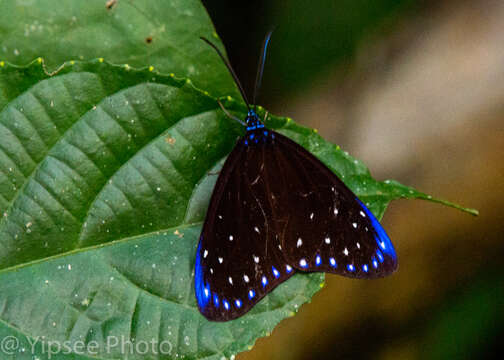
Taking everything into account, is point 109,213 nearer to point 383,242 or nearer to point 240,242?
point 240,242

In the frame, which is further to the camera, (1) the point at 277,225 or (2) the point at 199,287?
→ (1) the point at 277,225

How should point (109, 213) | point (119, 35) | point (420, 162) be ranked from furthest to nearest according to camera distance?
point (420, 162) → point (119, 35) → point (109, 213)

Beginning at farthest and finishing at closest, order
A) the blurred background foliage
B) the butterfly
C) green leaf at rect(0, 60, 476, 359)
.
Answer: the blurred background foliage, the butterfly, green leaf at rect(0, 60, 476, 359)

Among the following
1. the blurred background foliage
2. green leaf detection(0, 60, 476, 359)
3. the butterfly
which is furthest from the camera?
the blurred background foliage

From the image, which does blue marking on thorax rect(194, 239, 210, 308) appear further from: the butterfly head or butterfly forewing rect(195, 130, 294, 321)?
the butterfly head

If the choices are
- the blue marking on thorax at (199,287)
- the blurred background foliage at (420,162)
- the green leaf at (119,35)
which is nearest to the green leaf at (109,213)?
the blue marking on thorax at (199,287)

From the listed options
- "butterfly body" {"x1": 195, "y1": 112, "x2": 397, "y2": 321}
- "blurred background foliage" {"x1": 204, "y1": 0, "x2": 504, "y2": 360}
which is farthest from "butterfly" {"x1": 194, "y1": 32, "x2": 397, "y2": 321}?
"blurred background foliage" {"x1": 204, "y1": 0, "x2": 504, "y2": 360}

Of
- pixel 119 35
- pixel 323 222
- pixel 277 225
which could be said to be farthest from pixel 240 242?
pixel 119 35

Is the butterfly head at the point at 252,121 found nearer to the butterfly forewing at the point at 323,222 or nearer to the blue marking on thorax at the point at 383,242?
the butterfly forewing at the point at 323,222
